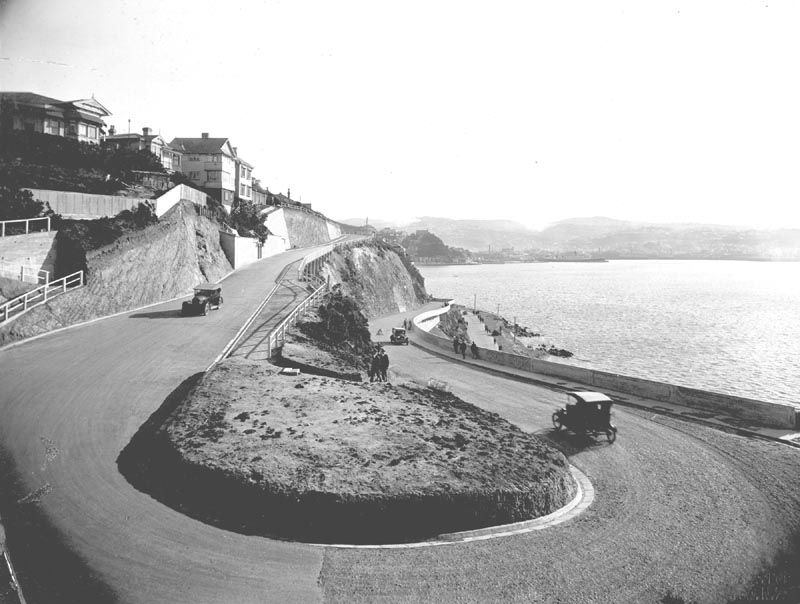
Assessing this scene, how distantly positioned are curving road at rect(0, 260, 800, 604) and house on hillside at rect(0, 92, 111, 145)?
34531 millimetres

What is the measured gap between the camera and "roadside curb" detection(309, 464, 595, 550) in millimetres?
9638

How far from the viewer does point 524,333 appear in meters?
73.2

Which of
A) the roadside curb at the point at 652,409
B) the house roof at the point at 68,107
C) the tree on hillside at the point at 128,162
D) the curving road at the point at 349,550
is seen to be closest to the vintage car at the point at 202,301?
the curving road at the point at 349,550

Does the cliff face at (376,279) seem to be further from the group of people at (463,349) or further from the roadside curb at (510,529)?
the roadside curb at (510,529)

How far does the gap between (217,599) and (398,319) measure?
173 feet

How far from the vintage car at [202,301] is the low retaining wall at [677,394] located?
16803 millimetres

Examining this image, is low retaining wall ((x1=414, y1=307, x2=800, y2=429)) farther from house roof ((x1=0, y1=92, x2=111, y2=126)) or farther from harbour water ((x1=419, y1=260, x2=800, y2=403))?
house roof ((x1=0, y1=92, x2=111, y2=126))

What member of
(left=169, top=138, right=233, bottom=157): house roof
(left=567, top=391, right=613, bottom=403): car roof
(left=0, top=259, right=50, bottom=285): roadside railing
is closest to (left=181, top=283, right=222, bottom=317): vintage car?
(left=0, top=259, right=50, bottom=285): roadside railing

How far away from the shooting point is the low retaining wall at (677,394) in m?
19.3

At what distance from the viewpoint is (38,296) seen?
23859 millimetres

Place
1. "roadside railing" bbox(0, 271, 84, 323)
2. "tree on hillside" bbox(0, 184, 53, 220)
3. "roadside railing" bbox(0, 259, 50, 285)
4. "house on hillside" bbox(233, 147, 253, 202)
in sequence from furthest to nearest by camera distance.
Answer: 1. "house on hillside" bbox(233, 147, 253, 202)
2. "tree on hillside" bbox(0, 184, 53, 220)
3. "roadside railing" bbox(0, 259, 50, 285)
4. "roadside railing" bbox(0, 271, 84, 323)

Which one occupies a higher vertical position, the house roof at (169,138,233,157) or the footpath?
the house roof at (169,138,233,157)

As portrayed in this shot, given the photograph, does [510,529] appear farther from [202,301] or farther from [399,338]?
[399,338]

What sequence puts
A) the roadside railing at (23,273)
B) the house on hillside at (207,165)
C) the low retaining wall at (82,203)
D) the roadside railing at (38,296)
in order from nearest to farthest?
the roadside railing at (38,296) < the roadside railing at (23,273) < the low retaining wall at (82,203) < the house on hillside at (207,165)
